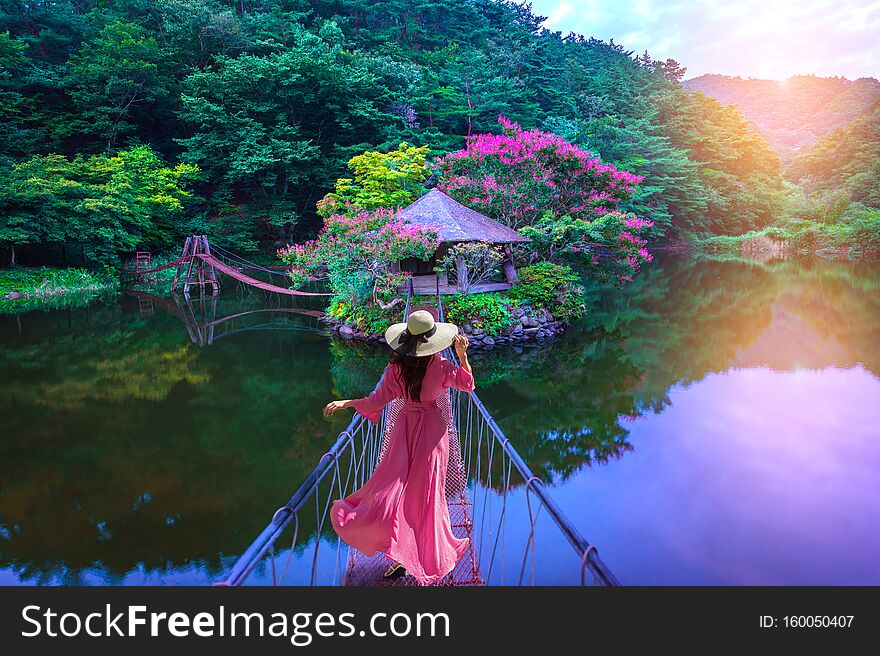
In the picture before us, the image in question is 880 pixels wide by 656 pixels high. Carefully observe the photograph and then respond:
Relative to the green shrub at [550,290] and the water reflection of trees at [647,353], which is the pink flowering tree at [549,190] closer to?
the green shrub at [550,290]

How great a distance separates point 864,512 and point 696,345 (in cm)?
526

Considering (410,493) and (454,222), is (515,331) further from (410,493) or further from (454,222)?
(410,493)

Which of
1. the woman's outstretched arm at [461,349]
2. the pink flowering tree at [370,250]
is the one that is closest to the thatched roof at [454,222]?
the pink flowering tree at [370,250]

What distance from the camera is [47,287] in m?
12.9

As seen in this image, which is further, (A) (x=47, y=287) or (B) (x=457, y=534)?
(A) (x=47, y=287)

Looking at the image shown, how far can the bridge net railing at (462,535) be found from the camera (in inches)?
66.4

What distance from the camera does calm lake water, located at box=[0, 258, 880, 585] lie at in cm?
309

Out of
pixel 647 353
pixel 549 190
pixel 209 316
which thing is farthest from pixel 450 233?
pixel 209 316

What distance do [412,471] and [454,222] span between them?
25.4ft

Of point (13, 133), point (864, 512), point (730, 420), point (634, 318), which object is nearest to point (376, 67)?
point (13, 133)

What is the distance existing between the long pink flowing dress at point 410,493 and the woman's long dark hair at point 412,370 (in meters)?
0.02

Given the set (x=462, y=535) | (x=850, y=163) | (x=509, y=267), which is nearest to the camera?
(x=462, y=535)

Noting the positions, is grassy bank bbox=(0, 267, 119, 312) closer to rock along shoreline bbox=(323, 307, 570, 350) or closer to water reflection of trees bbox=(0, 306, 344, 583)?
water reflection of trees bbox=(0, 306, 344, 583)

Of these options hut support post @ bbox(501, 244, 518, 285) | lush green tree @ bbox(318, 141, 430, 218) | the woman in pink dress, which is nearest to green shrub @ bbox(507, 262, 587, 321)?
hut support post @ bbox(501, 244, 518, 285)
